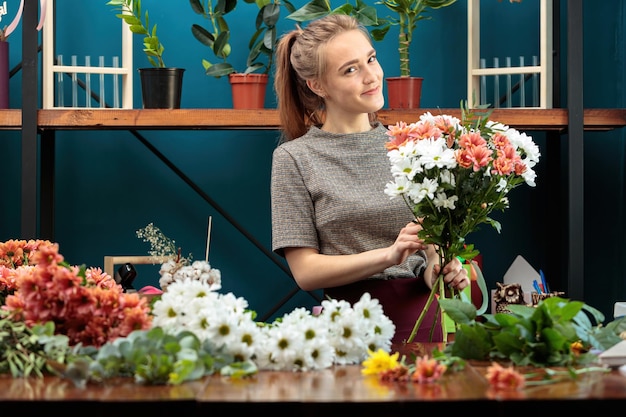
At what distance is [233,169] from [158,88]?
2.01 feet

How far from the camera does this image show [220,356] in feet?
4.06

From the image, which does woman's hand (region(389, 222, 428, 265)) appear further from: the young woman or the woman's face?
the woman's face

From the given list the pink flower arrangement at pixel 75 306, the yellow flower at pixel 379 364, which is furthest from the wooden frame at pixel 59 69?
the yellow flower at pixel 379 364

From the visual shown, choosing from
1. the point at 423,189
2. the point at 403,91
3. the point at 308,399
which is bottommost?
the point at 308,399

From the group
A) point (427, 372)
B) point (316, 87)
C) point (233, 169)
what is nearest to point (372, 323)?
point (427, 372)

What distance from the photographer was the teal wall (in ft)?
12.5

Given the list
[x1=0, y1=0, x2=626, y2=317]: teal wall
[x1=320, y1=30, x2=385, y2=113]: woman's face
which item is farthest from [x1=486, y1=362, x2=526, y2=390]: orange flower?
[x1=0, y1=0, x2=626, y2=317]: teal wall

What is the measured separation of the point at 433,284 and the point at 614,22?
7.31 ft

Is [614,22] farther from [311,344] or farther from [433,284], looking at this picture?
[311,344]

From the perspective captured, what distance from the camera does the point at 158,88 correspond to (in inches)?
132

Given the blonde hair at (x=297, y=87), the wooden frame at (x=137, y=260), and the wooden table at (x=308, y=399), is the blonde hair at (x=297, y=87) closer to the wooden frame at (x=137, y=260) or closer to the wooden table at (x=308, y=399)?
the wooden frame at (x=137, y=260)

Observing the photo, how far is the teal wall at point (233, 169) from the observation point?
149 inches

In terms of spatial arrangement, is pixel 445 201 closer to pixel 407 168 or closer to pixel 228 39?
pixel 407 168

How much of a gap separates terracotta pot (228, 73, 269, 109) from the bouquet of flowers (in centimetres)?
161
